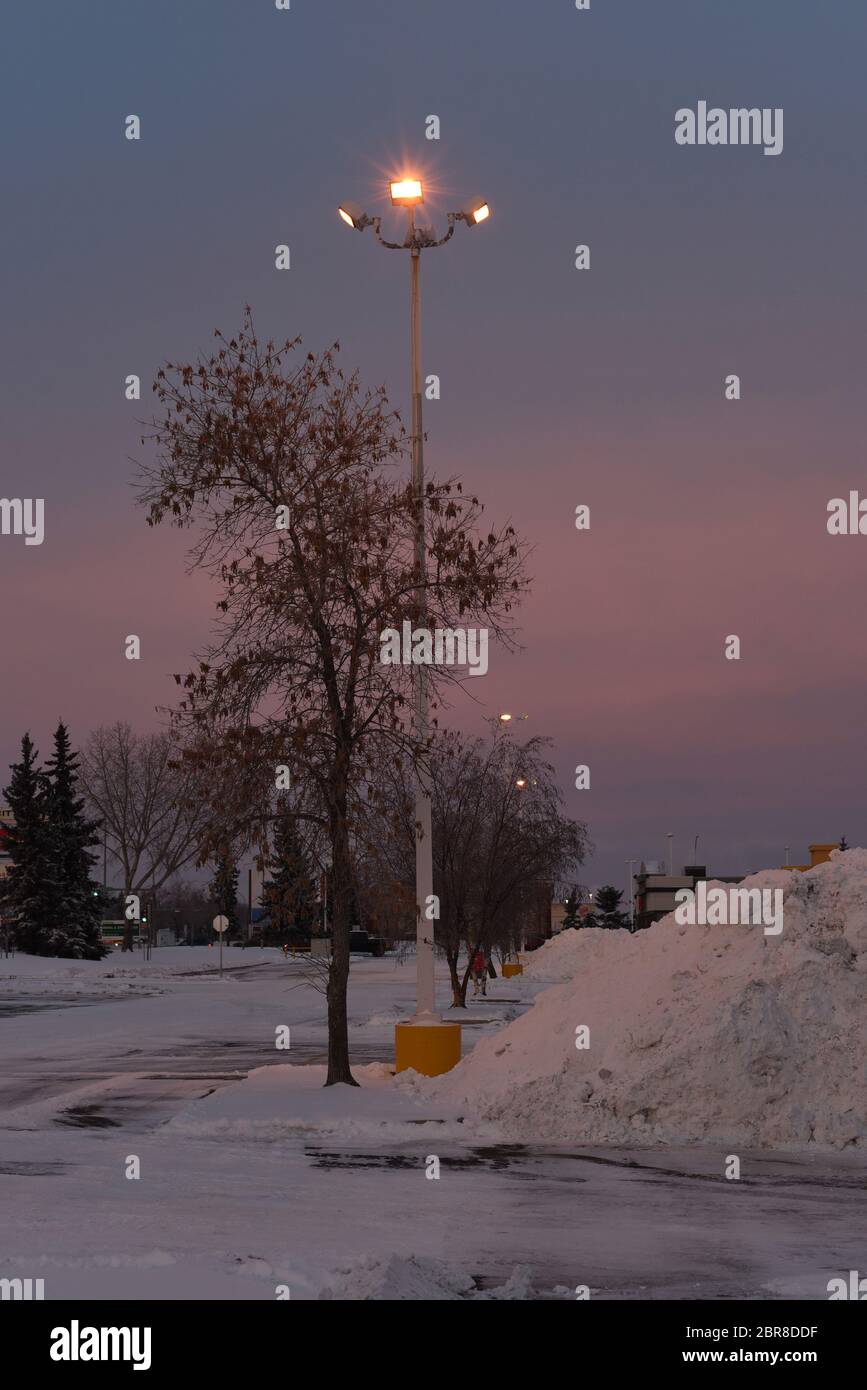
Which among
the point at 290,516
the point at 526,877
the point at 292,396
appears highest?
the point at 292,396

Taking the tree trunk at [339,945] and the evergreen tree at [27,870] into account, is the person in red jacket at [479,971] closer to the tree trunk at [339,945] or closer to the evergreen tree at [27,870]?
the tree trunk at [339,945]

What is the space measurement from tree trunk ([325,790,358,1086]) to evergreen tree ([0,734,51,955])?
57312mm

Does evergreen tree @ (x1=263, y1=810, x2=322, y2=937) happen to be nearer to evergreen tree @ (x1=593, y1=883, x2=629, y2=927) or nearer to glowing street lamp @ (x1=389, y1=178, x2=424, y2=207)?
glowing street lamp @ (x1=389, y1=178, x2=424, y2=207)

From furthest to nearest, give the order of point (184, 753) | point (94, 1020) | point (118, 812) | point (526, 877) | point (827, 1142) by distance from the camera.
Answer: point (118, 812)
point (526, 877)
point (94, 1020)
point (184, 753)
point (827, 1142)

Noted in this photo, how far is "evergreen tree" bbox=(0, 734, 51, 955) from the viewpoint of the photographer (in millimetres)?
72938

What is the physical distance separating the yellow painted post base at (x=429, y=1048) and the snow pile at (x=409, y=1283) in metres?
9.10

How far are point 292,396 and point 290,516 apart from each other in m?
1.48

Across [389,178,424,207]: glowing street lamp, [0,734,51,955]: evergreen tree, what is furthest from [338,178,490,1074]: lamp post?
[0,734,51,955]: evergreen tree

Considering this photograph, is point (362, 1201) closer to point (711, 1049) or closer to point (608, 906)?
point (711, 1049)

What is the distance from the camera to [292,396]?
17.8 m

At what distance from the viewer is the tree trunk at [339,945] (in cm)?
1741

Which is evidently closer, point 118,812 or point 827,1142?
point 827,1142
